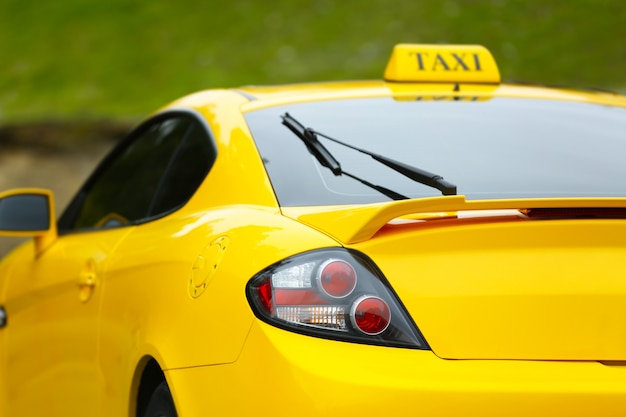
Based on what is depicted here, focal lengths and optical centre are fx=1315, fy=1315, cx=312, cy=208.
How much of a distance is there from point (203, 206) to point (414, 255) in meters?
1.03

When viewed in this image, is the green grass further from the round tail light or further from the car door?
the round tail light

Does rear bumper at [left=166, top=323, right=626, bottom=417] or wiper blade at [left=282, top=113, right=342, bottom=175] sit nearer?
rear bumper at [left=166, top=323, right=626, bottom=417]

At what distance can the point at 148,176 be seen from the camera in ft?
15.1

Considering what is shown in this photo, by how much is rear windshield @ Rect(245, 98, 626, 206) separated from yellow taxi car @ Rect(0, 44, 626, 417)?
0.03 feet

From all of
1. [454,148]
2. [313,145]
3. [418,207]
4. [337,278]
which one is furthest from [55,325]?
[418,207]

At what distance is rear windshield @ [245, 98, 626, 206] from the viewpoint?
11.0 ft

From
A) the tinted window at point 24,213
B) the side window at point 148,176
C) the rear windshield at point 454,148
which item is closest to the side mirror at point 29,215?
the tinted window at point 24,213

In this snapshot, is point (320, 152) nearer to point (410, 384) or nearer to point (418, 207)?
point (418, 207)

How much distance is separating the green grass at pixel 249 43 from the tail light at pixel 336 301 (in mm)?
23237

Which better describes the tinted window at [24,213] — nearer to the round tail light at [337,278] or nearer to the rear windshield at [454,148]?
the rear windshield at [454,148]

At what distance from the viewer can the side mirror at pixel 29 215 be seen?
15.7ft

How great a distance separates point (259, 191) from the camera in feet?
11.4

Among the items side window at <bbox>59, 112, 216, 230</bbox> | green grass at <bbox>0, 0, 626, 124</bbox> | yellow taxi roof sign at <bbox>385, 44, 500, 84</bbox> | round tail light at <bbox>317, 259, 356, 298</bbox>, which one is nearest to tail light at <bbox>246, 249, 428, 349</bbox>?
round tail light at <bbox>317, 259, 356, 298</bbox>

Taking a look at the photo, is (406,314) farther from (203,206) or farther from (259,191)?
(203,206)
